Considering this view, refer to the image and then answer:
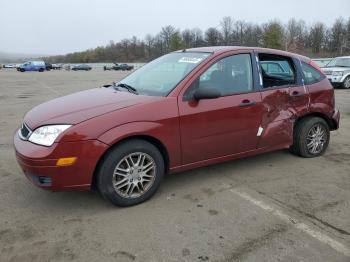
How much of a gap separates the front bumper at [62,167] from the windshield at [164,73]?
109 centimetres

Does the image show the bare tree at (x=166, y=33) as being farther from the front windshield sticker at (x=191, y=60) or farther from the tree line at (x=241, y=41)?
the front windshield sticker at (x=191, y=60)

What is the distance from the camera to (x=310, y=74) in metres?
5.63

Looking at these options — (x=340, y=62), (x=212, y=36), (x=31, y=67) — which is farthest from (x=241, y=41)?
(x=340, y=62)

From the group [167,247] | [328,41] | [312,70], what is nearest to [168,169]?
[167,247]

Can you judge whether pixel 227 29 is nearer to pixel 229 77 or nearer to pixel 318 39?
pixel 318 39

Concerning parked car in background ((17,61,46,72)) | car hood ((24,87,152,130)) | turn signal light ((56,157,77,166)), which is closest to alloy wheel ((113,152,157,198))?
turn signal light ((56,157,77,166))

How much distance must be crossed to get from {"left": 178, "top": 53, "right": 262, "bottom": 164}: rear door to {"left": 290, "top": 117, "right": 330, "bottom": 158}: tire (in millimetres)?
1006

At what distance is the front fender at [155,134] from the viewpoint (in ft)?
12.5

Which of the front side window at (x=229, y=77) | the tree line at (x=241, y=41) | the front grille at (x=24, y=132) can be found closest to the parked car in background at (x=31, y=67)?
the tree line at (x=241, y=41)

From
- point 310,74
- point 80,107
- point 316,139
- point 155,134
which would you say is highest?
point 310,74

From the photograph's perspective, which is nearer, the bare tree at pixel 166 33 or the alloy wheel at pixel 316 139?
the alloy wheel at pixel 316 139

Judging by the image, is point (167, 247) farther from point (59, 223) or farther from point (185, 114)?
point (185, 114)

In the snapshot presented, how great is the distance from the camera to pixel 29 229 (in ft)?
11.8

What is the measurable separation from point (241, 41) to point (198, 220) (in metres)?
98.3
